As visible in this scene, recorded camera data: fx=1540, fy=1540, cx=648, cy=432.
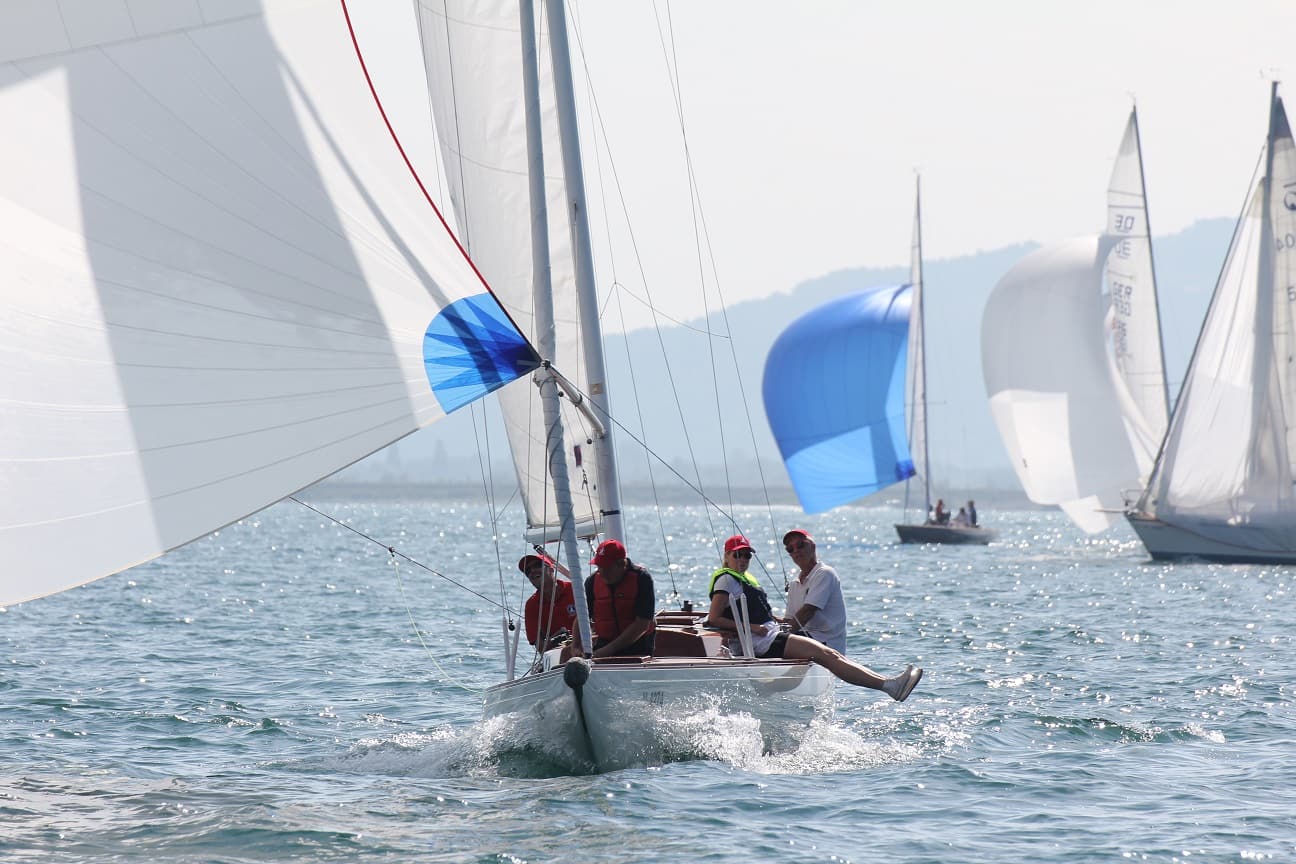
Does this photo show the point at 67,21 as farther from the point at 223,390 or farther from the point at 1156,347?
the point at 1156,347

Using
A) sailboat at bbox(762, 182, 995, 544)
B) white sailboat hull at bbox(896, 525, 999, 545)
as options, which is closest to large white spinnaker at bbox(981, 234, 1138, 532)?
sailboat at bbox(762, 182, 995, 544)

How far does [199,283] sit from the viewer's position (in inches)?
298

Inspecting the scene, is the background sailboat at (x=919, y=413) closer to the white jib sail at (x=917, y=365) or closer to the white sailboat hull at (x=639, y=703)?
the white jib sail at (x=917, y=365)

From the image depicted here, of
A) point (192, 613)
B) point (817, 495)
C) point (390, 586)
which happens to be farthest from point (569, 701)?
point (817, 495)

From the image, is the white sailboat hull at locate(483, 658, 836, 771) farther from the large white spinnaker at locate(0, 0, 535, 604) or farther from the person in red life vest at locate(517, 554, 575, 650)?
the large white spinnaker at locate(0, 0, 535, 604)

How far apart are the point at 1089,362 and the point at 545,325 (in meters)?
34.2

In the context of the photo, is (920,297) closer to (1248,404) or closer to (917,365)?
(917,365)

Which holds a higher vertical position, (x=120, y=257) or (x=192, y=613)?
(x=120, y=257)

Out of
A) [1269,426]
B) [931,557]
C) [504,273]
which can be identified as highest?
[504,273]

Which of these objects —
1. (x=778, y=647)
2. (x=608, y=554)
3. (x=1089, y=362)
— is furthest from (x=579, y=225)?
(x=1089, y=362)

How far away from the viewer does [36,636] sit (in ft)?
61.4

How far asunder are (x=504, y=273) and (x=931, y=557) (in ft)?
101

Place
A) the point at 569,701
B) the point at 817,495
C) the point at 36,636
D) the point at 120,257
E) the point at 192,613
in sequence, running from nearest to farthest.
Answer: the point at 120,257
the point at 569,701
the point at 36,636
the point at 192,613
the point at 817,495

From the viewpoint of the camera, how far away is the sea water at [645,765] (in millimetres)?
8094
